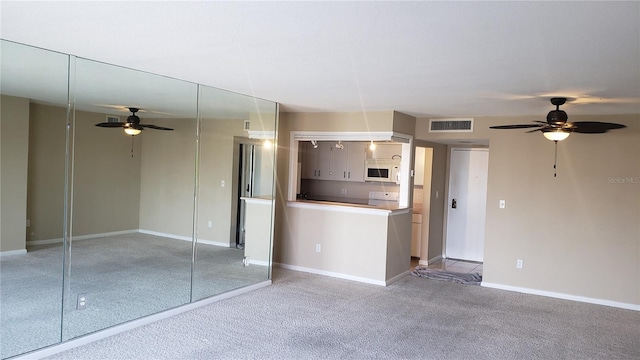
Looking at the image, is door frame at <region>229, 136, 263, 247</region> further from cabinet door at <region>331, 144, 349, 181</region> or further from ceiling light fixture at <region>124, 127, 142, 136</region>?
cabinet door at <region>331, 144, 349, 181</region>

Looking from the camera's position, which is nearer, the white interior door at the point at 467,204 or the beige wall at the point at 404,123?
the beige wall at the point at 404,123

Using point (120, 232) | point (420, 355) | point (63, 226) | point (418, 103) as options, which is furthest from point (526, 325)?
point (63, 226)

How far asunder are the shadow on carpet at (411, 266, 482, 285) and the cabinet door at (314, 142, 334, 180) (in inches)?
117

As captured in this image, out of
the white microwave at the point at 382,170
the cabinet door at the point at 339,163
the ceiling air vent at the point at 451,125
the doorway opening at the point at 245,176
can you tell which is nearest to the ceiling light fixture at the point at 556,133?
the ceiling air vent at the point at 451,125

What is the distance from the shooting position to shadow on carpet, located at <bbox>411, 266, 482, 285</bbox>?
248 inches

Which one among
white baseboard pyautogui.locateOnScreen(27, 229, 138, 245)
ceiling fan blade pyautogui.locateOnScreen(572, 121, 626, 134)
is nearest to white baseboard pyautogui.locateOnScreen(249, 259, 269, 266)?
white baseboard pyautogui.locateOnScreen(27, 229, 138, 245)

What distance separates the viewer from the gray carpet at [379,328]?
3.71m

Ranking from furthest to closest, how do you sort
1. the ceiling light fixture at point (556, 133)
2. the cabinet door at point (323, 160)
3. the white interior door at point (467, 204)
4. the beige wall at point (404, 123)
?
the cabinet door at point (323, 160), the white interior door at point (467, 204), the beige wall at point (404, 123), the ceiling light fixture at point (556, 133)

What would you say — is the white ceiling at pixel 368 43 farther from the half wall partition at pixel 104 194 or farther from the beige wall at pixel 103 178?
the beige wall at pixel 103 178

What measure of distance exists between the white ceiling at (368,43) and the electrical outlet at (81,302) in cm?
209

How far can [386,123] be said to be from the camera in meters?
5.94

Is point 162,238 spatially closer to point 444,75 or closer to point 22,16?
point 22,16

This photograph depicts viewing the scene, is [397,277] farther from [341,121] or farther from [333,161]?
[333,161]

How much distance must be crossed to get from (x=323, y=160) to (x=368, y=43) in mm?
6290
